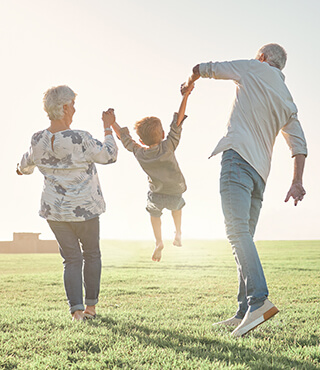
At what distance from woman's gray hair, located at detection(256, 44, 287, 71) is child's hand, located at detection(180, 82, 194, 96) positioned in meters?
0.75

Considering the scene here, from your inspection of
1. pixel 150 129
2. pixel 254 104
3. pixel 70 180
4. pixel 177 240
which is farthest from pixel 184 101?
pixel 177 240

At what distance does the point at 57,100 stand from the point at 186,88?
135cm

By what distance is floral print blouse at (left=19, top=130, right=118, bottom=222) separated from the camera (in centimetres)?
441

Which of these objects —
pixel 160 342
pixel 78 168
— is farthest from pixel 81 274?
pixel 160 342

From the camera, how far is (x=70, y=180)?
14.6 feet

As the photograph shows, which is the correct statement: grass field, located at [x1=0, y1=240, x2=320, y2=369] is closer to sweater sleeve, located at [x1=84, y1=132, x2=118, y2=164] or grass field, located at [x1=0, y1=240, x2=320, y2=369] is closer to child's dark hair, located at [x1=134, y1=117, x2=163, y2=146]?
sweater sleeve, located at [x1=84, y1=132, x2=118, y2=164]

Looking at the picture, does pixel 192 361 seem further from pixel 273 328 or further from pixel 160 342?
pixel 273 328

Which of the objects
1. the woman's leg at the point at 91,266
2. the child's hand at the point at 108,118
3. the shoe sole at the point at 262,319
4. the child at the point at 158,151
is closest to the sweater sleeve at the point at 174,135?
the child at the point at 158,151

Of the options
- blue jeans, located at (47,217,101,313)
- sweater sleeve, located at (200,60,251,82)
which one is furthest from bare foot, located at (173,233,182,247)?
sweater sleeve, located at (200,60,251,82)

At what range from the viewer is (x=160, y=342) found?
138 inches

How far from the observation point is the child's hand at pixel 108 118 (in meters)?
4.82

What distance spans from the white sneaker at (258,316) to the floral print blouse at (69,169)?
1879mm

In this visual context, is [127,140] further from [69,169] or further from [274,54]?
[274,54]

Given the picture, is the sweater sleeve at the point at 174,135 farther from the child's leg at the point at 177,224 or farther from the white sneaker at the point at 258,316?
the white sneaker at the point at 258,316
